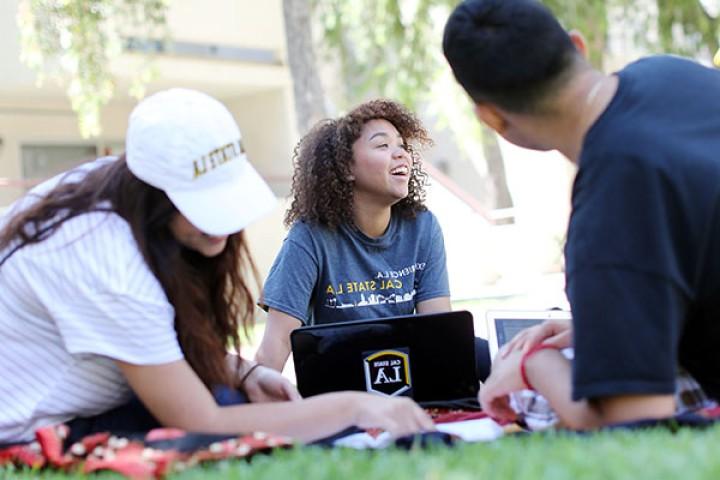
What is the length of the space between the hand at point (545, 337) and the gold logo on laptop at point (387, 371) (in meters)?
0.67

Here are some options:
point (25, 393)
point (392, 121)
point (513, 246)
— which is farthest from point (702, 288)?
point (513, 246)

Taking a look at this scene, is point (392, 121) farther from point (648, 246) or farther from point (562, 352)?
point (648, 246)

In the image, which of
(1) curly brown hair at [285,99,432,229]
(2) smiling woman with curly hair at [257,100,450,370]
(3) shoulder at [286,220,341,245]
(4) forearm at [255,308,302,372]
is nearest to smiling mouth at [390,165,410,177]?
(2) smiling woman with curly hair at [257,100,450,370]

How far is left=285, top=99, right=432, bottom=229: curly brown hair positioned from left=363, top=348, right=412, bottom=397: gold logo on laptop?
108 cm

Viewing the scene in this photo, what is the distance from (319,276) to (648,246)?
221 centimetres

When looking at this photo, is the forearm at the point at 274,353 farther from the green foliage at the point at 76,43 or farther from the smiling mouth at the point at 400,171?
the green foliage at the point at 76,43

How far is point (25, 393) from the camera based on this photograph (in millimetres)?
2609

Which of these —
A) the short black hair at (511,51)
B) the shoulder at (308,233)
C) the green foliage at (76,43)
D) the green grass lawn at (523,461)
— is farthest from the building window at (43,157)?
the green grass lawn at (523,461)

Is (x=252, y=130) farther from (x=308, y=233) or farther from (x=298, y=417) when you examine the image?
(x=298, y=417)

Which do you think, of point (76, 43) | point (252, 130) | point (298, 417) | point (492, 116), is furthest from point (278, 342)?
point (252, 130)

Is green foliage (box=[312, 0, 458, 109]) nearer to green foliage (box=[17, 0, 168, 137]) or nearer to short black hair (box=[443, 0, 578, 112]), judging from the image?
green foliage (box=[17, 0, 168, 137])

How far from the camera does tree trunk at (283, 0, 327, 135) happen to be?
14688 millimetres

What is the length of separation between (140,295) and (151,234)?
202mm

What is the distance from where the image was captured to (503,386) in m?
2.61
